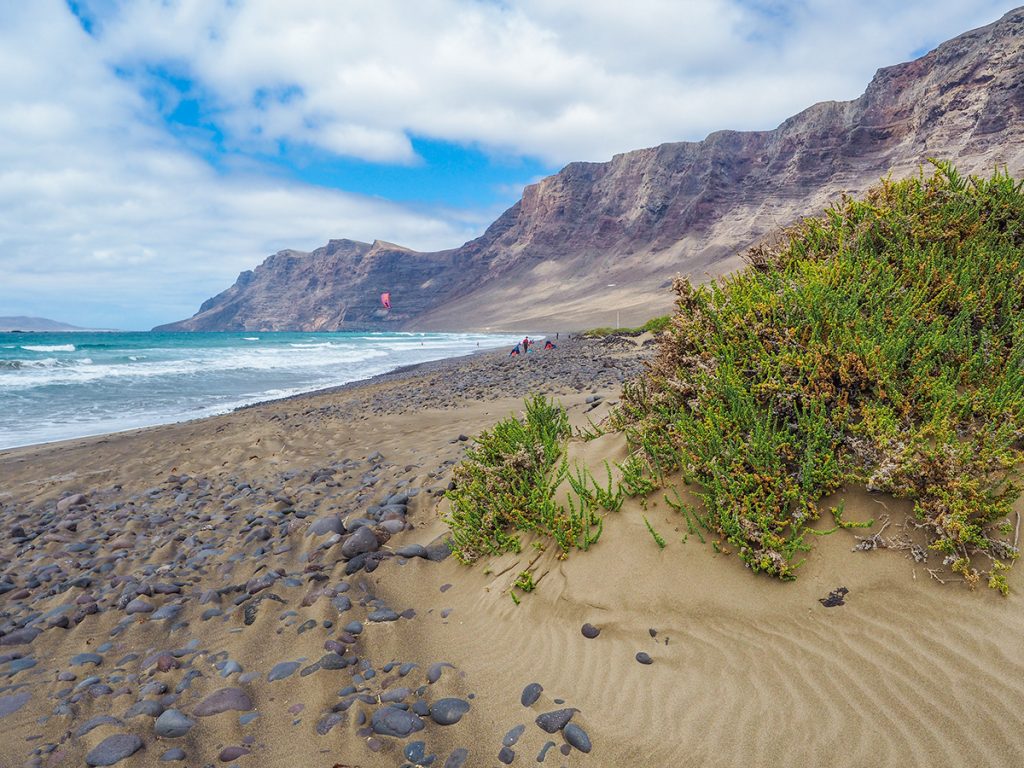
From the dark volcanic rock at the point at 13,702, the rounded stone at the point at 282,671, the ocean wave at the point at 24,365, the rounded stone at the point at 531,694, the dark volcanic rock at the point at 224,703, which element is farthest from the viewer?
the ocean wave at the point at 24,365

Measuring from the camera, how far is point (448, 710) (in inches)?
116

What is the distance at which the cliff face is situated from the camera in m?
84.1

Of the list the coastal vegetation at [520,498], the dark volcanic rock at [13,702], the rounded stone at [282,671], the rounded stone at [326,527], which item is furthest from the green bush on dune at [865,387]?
the dark volcanic rock at [13,702]

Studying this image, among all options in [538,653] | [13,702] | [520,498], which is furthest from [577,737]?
[13,702]

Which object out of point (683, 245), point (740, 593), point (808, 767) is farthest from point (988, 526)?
point (683, 245)

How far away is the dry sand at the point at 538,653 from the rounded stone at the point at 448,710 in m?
0.04

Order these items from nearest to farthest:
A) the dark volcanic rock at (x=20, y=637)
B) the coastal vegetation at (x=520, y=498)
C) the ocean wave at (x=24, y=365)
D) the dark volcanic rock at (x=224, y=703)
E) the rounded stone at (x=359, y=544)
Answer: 1. the dark volcanic rock at (x=224, y=703)
2. the coastal vegetation at (x=520, y=498)
3. the dark volcanic rock at (x=20, y=637)
4. the rounded stone at (x=359, y=544)
5. the ocean wave at (x=24, y=365)

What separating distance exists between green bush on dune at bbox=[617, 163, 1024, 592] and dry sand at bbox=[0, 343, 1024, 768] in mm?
240

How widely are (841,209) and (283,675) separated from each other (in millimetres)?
7193

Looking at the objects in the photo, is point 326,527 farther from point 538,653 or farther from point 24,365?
point 24,365

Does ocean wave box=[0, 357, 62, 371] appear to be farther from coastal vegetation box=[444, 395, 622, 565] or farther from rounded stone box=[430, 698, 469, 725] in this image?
rounded stone box=[430, 698, 469, 725]

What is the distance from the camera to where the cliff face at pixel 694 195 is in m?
84.1

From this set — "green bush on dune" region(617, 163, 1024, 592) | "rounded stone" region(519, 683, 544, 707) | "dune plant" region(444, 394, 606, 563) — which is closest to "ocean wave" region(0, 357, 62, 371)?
"dune plant" region(444, 394, 606, 563)

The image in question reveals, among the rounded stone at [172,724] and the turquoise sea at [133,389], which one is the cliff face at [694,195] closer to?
the turquoise sea at [133,389]
